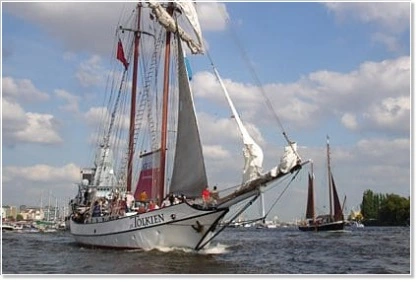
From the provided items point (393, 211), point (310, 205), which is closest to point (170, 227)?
point (310, 205)

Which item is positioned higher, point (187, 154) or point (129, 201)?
point (187, 154)

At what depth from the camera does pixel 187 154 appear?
30797 millimetres

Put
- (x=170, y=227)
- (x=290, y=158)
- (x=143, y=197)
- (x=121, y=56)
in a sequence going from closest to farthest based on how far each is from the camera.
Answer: (x=290, y=158), (x=170, y=227), (x=143, y=197), (x=121, y=56)

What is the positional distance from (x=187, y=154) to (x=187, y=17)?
7.89 m

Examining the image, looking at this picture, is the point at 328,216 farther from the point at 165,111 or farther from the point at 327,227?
the point at 165,111

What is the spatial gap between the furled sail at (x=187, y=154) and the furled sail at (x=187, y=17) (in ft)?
11.1

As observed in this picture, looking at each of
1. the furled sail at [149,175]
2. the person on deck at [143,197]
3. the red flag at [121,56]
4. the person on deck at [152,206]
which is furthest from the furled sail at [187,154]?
the red flag at [121,56]

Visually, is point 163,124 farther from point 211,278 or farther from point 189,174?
point 211,278

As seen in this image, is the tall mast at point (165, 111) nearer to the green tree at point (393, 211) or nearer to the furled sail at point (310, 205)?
the furled sail at point (310, 205)

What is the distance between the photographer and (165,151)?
33.2 m

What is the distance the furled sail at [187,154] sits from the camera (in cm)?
3038

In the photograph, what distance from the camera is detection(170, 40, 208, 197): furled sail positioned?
30.4 meters

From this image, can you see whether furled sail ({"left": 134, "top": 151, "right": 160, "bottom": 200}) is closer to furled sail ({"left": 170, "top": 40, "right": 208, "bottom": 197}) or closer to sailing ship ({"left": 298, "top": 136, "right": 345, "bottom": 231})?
furled sail ({"left": 170, "top": 40, "right": 208, "bottom": 197})

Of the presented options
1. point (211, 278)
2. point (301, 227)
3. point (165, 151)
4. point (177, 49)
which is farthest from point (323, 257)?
point (301, 227)
